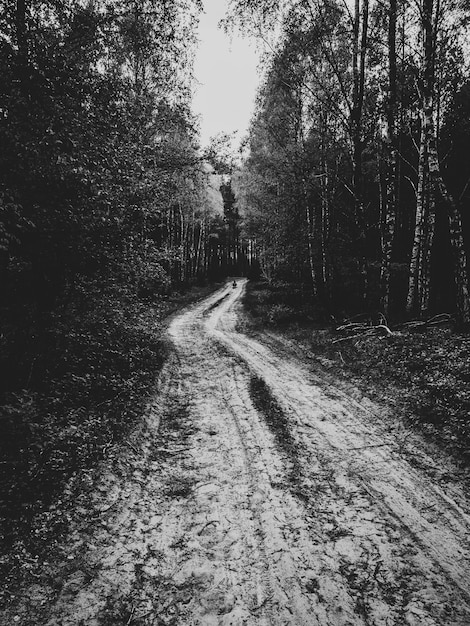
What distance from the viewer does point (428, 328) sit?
10117 mm

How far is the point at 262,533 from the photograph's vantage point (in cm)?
374

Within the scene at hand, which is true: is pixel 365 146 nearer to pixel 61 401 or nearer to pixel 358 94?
pixel 358 94

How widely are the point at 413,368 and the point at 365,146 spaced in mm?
13019

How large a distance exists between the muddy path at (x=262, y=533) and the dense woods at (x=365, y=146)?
6.34 meters

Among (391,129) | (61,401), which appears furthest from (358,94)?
(61,401)

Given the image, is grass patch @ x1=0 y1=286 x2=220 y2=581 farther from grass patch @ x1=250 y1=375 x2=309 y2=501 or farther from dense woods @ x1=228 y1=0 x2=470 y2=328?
dense woods @ x1=228 y1=0 x2=470 y2=328

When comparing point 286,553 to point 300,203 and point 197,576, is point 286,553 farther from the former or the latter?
point 300,203

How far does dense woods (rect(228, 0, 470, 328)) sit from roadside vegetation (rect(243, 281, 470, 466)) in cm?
136

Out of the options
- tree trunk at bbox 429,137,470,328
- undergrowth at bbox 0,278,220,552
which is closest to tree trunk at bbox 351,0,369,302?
tree trunk at bbox 429,137,470,328

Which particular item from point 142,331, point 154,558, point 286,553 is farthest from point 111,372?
point 286,553

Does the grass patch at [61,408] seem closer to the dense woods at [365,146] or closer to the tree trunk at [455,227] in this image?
the tree trunk at [455,227]

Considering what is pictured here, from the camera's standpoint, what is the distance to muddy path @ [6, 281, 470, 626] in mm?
2914

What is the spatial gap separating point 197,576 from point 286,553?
86 centimetres

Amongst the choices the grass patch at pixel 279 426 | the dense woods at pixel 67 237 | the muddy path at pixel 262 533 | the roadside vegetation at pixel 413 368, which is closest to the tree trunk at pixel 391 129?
the roadside vegetation at pixel 413 368
